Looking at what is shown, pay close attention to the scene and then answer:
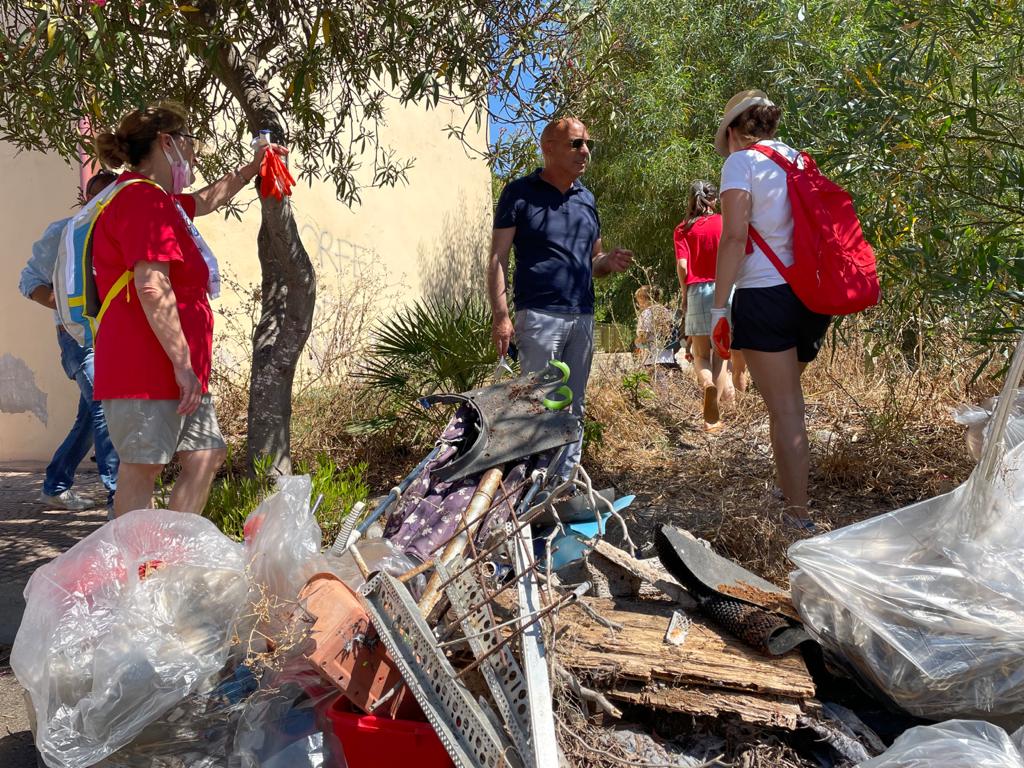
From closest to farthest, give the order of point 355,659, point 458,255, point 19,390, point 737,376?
point 355,659 → point 737,376 → point 19,390 → point 458,255

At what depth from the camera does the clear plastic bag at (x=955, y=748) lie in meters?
1.99

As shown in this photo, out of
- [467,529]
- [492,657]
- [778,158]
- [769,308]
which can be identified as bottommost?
[492,657]

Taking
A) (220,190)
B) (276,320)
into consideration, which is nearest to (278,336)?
(276,320)

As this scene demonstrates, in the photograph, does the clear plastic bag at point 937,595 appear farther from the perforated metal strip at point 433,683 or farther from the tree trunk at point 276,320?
the tree trunk at point 276,320

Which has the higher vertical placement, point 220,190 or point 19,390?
point 220,190

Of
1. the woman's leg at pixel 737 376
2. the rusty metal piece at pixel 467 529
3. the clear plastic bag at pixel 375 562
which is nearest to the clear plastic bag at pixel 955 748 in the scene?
the rusty metal piece at pixel 467 529

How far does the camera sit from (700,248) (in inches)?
→ 244

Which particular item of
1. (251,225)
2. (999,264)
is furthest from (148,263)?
(251,225)

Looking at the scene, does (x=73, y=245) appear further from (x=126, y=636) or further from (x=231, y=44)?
(x=126, y=636)

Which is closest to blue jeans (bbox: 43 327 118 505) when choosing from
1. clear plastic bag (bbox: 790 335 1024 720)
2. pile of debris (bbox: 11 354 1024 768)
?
pile of debris (bbox: 11 354 1024 768)

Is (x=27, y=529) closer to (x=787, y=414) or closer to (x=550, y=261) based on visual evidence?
(x=550, y=261)

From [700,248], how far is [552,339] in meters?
2.25

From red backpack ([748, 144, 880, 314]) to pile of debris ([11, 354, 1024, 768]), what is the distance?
1.12 m

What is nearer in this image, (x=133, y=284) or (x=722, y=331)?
(x=133, y=284)
